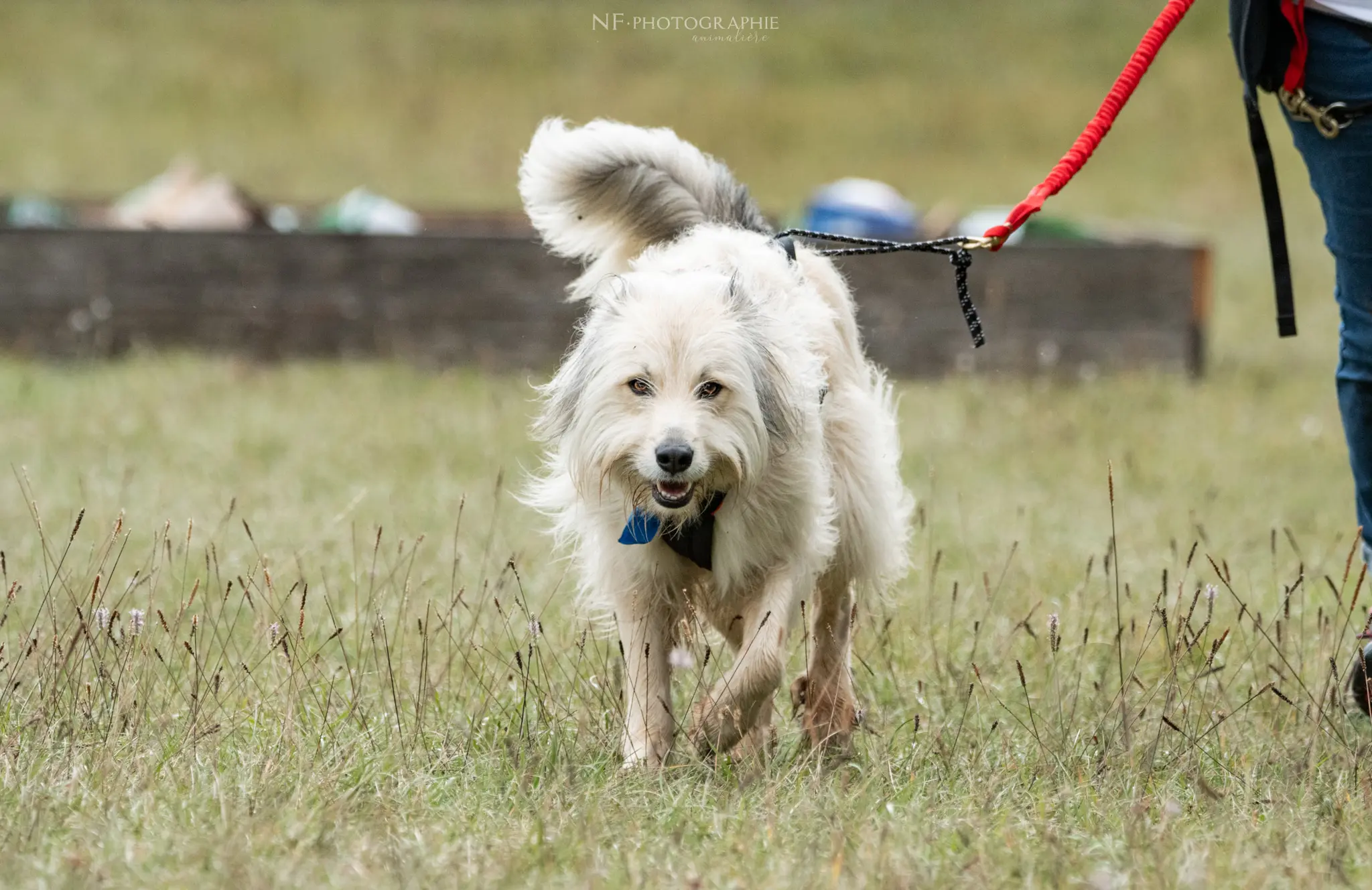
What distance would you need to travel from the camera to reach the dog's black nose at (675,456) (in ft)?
10.4

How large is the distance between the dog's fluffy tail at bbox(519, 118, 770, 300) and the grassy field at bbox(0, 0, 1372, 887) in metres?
1.01

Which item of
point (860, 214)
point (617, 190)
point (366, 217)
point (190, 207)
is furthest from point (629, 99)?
point (617, 190)

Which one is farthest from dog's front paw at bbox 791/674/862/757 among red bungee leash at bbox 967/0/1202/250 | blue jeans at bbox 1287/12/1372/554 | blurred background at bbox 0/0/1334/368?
blurred background at bbox 0/0/1334/368

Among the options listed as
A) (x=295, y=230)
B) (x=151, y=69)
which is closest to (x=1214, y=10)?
(x=151, y=69)

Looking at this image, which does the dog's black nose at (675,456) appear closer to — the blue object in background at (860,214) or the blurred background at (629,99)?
the blue object in background at (860,214)

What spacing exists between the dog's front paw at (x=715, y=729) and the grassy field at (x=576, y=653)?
0.16 ft

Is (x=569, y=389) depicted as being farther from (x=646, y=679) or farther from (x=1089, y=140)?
(x=1089, y=140)

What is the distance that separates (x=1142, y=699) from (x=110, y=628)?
217cm

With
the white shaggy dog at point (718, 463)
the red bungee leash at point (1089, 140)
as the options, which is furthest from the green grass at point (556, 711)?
the red bungee leash at point (1089, 140)

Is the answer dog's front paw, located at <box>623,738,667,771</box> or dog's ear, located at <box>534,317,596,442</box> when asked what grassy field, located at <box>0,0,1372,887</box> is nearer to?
dog's front paw, located at <box>623,738,667,771</box>

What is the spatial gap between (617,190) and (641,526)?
1195mm

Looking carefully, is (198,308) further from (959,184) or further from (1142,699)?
(959,184)

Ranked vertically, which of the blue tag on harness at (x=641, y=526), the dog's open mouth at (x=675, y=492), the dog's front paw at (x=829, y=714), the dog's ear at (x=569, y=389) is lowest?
the dog's front paw at (x=829, y=714)

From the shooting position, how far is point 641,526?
3.42 meters
